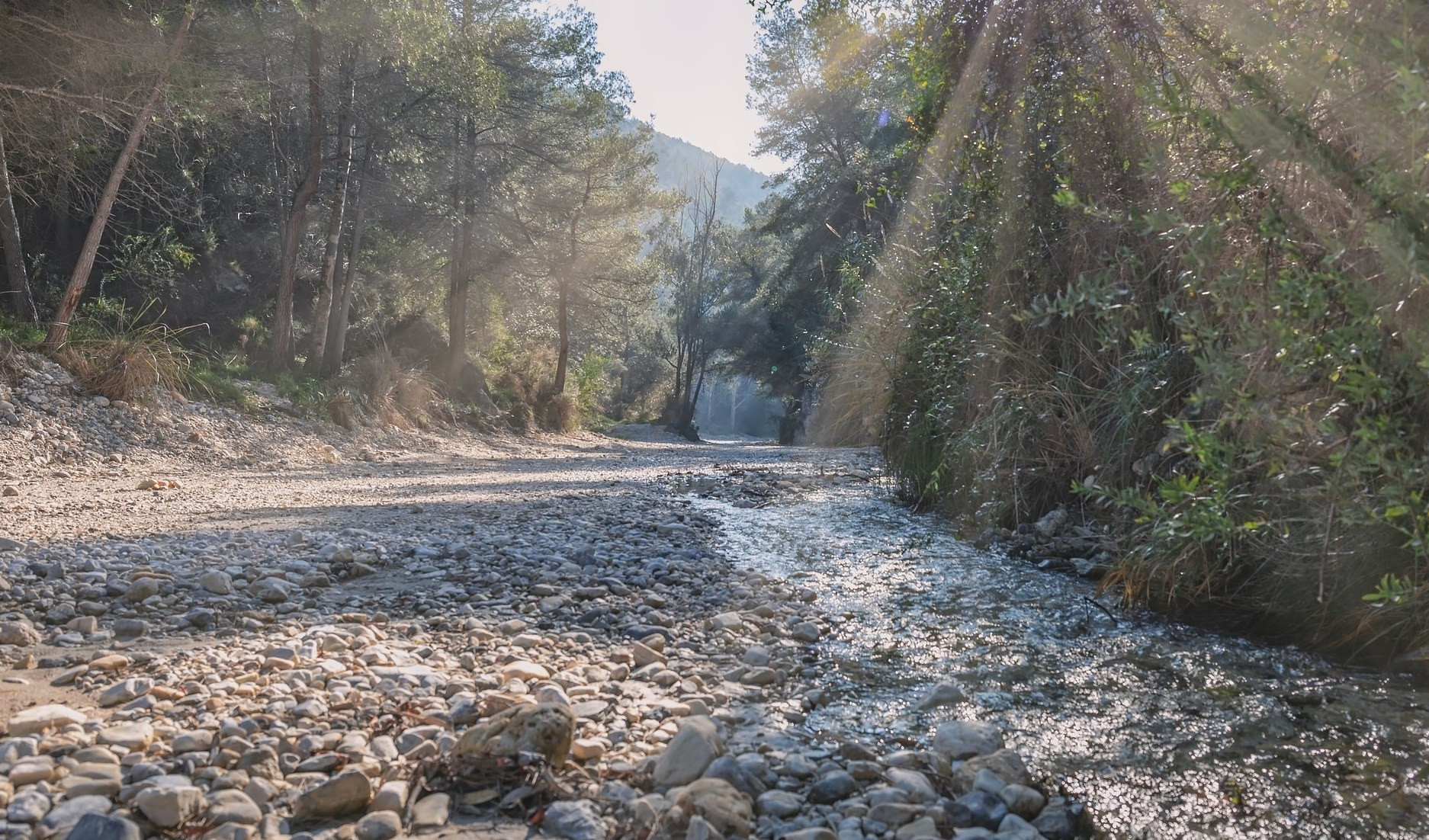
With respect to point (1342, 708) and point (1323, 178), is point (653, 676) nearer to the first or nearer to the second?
point (1342, 708)

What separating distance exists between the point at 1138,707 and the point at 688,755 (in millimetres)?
1684

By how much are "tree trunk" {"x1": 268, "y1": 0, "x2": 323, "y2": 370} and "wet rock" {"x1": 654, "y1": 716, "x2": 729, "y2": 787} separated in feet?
44.9

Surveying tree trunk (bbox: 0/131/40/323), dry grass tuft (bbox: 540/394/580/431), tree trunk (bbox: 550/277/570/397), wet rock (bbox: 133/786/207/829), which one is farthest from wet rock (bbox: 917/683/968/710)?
tree trunk (bbox: 550/277/570/397)

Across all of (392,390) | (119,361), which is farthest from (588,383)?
(119,361)

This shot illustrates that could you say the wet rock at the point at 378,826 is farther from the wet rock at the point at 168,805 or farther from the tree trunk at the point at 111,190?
the tree trunk at the point at 111,190

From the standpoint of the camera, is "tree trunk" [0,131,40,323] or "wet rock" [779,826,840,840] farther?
"tree trunk" [0,131,40,323]

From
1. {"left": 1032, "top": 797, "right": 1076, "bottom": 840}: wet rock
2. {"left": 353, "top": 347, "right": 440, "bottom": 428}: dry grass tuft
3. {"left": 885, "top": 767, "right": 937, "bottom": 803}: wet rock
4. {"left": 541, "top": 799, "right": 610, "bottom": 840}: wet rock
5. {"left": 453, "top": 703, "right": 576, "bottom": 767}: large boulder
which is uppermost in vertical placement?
{"left": 353, "top": 347, "right": 440, "bottom": 428}: dry grass tuft

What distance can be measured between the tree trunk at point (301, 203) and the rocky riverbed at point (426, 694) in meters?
9.02

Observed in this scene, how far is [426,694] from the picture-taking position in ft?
9.34

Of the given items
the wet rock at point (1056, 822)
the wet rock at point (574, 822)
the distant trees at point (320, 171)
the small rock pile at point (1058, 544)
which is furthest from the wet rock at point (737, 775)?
the distant trees at point (320, 171)

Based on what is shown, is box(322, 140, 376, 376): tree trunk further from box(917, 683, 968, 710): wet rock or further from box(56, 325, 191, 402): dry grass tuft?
box(917, 683, 968, 710): wet rock

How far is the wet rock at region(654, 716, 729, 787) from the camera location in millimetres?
2348

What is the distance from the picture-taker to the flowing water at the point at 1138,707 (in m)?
2.30

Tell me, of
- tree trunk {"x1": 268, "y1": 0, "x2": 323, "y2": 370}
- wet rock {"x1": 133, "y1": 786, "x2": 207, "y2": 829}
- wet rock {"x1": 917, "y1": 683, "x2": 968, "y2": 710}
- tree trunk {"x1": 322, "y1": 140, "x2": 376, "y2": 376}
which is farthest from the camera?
tree trunk {"x1": 322, "y1": 140, "x2": 376, "y2": 376}
